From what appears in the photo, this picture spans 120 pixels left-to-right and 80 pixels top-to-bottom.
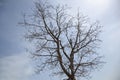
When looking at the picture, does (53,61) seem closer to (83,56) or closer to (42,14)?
(83,56)

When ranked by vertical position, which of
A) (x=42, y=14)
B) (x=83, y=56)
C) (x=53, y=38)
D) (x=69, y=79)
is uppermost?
(x=42, y=14)

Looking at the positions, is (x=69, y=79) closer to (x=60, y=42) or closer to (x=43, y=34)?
(x=60, y=42)

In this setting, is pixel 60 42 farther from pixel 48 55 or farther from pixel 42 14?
pixel 42 14

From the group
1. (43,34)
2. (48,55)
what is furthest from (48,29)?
(48,55)

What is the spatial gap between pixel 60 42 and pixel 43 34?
2.22 metres

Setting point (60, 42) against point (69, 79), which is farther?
point (60, 42)

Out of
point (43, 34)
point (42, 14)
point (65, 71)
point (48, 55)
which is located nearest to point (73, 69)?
point (65, 71)

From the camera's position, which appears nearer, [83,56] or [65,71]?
[65,71]

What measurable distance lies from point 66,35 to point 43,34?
2.48m

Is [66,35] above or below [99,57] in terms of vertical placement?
above

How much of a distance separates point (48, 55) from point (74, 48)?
2.78m

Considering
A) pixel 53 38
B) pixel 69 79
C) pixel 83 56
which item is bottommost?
pixel 69 79

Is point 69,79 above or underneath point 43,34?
underneath

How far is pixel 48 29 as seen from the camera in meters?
28.2
